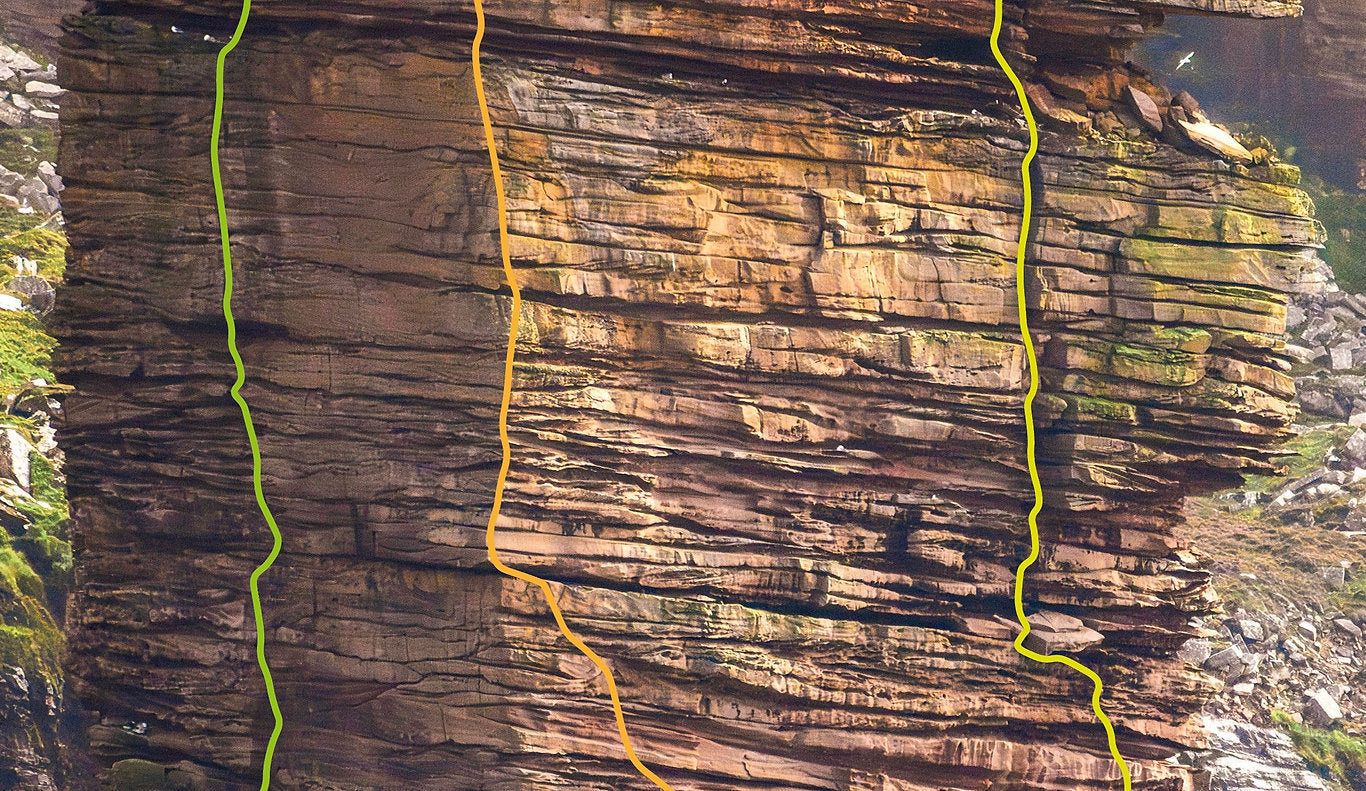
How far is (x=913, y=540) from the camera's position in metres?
5.55

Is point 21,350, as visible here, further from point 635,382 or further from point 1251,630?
point 1251,630

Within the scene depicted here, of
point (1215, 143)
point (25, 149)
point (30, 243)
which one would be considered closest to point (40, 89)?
point (25, 149)

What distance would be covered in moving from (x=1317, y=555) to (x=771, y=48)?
21.9 feet

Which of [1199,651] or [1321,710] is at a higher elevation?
[1199,651]

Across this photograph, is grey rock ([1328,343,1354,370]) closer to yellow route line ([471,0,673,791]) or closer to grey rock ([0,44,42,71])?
yellow route line ([471,0,673,791])

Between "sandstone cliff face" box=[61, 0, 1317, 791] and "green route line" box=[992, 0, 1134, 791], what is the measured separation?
0.06m

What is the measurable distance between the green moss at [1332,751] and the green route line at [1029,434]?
323 centimetres

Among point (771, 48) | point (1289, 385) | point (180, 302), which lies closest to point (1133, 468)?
point (1289, 385)

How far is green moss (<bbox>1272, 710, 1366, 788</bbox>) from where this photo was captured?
7.77 m

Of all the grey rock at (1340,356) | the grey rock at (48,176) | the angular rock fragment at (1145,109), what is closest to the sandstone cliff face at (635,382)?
A: the angular rock fragment at (1145,109)

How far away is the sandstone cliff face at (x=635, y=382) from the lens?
521 cm

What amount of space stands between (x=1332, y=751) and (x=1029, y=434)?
15.4 feet

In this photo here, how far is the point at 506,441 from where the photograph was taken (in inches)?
210

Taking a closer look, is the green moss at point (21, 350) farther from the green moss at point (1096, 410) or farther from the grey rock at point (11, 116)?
the green moss at point (1096, 410)
